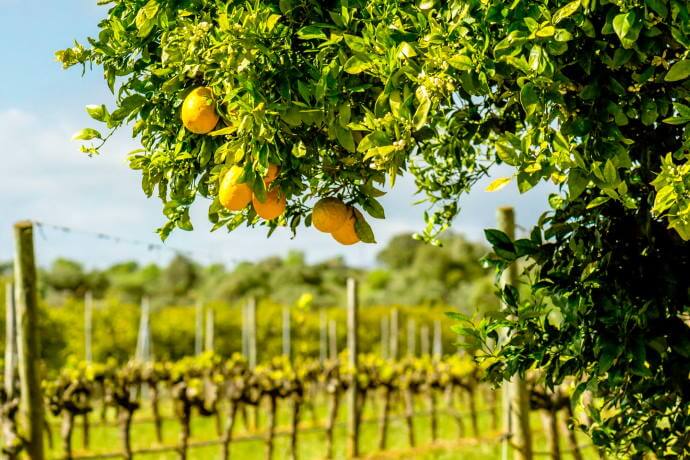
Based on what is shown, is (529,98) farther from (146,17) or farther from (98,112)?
(98,112)

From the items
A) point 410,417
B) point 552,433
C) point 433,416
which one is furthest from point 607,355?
point 433,416

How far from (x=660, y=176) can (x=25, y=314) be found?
4.76 meters

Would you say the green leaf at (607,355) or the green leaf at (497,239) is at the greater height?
the green leaf at (497,239)

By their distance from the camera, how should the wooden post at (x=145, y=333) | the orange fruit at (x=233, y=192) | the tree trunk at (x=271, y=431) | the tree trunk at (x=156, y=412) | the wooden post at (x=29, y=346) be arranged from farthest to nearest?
the wooden post at (x=145, y=333) < the tree trunk at (x=156, y=412) < the tree trunk at (x=271, y=431) < the wooden post at (x=29, y=346) < the orange fruit at (x=233, y=192)

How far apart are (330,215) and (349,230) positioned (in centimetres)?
8

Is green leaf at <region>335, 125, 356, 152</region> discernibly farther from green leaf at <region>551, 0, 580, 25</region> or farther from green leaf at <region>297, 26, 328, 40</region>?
green leaf at <region>551, 0, 580, 25</region>

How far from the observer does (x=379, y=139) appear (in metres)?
1.93

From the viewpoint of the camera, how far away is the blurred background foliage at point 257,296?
29.8 meters

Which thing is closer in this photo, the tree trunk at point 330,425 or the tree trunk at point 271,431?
the tree trunk at point 271,431

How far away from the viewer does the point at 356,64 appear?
193 cm

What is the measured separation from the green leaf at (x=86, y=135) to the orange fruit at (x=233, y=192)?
21.1 inches

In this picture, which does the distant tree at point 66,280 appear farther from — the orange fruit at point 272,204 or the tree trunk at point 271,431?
the orange fruit at point 272,204

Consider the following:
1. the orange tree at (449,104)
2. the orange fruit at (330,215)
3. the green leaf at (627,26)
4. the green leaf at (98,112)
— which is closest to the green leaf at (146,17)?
the orange tree at (449,104)

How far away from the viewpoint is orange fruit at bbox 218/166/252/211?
6.62 feet
